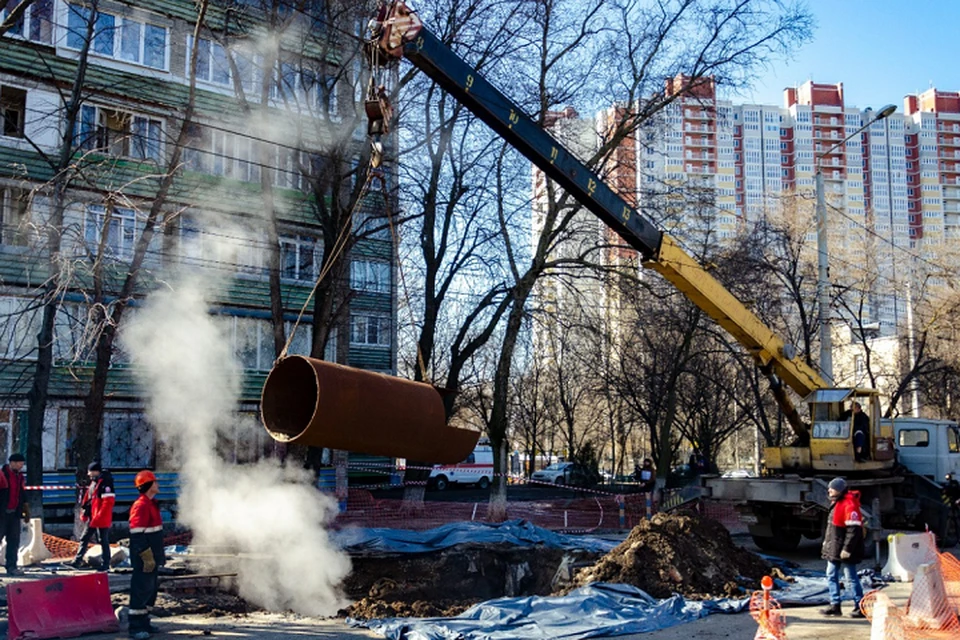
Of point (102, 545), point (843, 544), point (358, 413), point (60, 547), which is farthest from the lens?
point (60, 547)

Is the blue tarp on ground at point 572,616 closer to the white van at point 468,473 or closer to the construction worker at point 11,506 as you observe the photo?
the construction worker at point 11,506

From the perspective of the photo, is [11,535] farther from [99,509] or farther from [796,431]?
[796,431]

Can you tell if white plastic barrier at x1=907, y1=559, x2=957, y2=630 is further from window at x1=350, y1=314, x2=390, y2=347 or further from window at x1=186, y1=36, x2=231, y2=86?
window at x1=186, y1=36, x2=231, y2=86

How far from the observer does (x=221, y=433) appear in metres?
22.4

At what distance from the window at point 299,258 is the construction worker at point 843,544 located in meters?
18.4

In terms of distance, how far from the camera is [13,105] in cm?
2264

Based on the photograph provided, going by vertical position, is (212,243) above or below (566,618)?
above

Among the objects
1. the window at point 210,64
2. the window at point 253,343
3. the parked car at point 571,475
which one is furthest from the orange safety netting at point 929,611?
the window at point 210,64

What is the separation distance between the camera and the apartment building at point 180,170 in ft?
58.8

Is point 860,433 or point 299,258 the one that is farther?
point 299,258

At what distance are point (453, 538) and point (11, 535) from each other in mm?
6369

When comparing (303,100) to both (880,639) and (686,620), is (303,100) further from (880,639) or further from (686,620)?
(880,639)

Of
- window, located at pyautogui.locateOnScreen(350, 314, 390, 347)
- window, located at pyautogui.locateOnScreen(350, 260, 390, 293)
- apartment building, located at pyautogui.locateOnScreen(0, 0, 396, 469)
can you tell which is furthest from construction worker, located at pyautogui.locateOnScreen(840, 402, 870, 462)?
window, located at pyautogui.locateOnScreen(350, 314, 390, 347)

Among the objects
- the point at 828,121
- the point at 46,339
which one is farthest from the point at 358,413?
the point at 828,121
